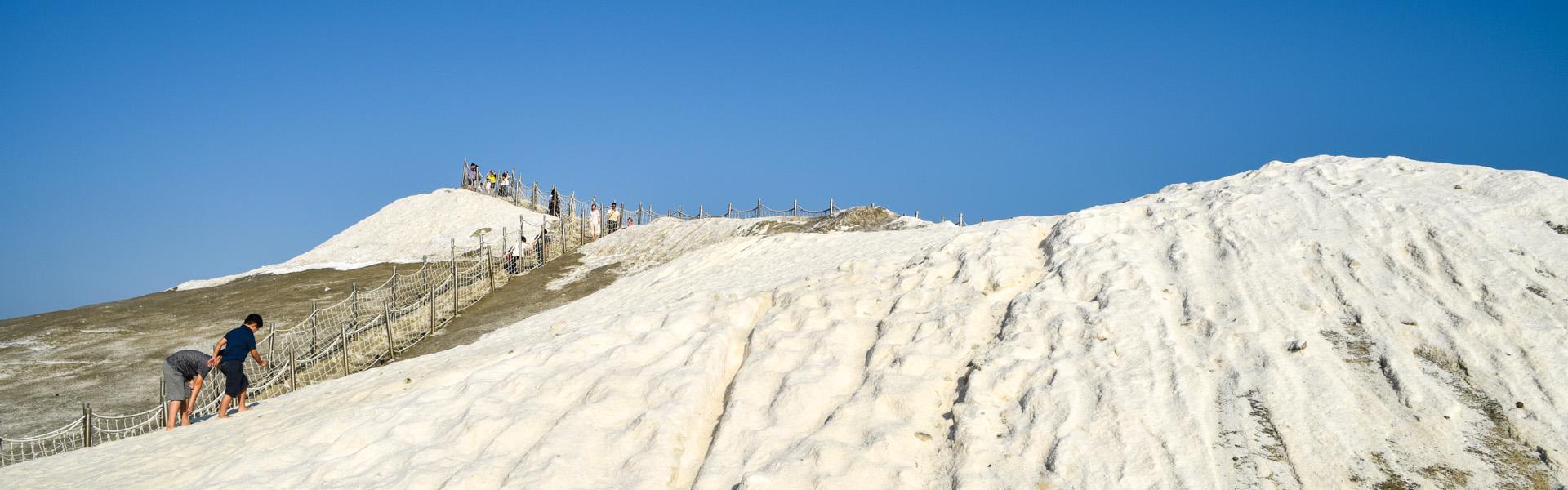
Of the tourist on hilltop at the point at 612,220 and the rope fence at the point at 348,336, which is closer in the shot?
the rope fence at the point at 348,336

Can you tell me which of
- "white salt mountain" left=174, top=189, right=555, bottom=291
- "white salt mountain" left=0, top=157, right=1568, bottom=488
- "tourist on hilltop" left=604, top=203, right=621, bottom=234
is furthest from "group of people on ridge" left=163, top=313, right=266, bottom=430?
"white salt mountain" left=174, top=189, right=555, bottom=291

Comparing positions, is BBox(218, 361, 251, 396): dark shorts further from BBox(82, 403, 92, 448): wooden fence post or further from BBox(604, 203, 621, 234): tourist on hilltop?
BBox(604, 203, 621, 234): tourist on hilltop

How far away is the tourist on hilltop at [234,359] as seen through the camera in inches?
402

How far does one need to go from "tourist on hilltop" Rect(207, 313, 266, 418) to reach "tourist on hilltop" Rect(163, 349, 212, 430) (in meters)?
0.11

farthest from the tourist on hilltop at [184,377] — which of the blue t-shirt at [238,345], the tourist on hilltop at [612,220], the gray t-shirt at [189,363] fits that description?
the tourist on hilltop at [612,220]

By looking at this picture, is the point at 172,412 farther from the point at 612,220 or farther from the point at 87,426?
the point at 612,220

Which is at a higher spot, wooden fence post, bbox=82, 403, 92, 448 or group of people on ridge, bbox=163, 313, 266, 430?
group of people on ridge, bbox=163, 313, 266, 430

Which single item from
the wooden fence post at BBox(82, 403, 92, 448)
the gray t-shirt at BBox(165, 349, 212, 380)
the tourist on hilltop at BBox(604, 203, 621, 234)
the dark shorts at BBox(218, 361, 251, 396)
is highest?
the tourist on hilltop at BBox(604, 203, 621, 234)

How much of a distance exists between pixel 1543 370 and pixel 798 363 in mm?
4890

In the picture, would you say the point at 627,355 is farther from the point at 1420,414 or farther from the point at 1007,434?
the point at 1420,414

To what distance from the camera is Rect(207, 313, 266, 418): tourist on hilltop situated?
10.2 m

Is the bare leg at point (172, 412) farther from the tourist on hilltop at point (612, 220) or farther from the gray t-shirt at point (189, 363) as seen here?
the tourist on hilltop at point (612, 220)

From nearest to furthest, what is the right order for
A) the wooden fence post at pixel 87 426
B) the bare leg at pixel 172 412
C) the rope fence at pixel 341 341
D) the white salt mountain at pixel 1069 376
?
1. the white salt mountain at pixel 1069 376
2. the bare leg at pixel 172 412
3. the wooden fence post at pixel 87 426
4. the rope fence at pixel 341 341

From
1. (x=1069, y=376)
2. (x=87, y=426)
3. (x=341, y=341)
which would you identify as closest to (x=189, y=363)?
(x=87, y=426)
